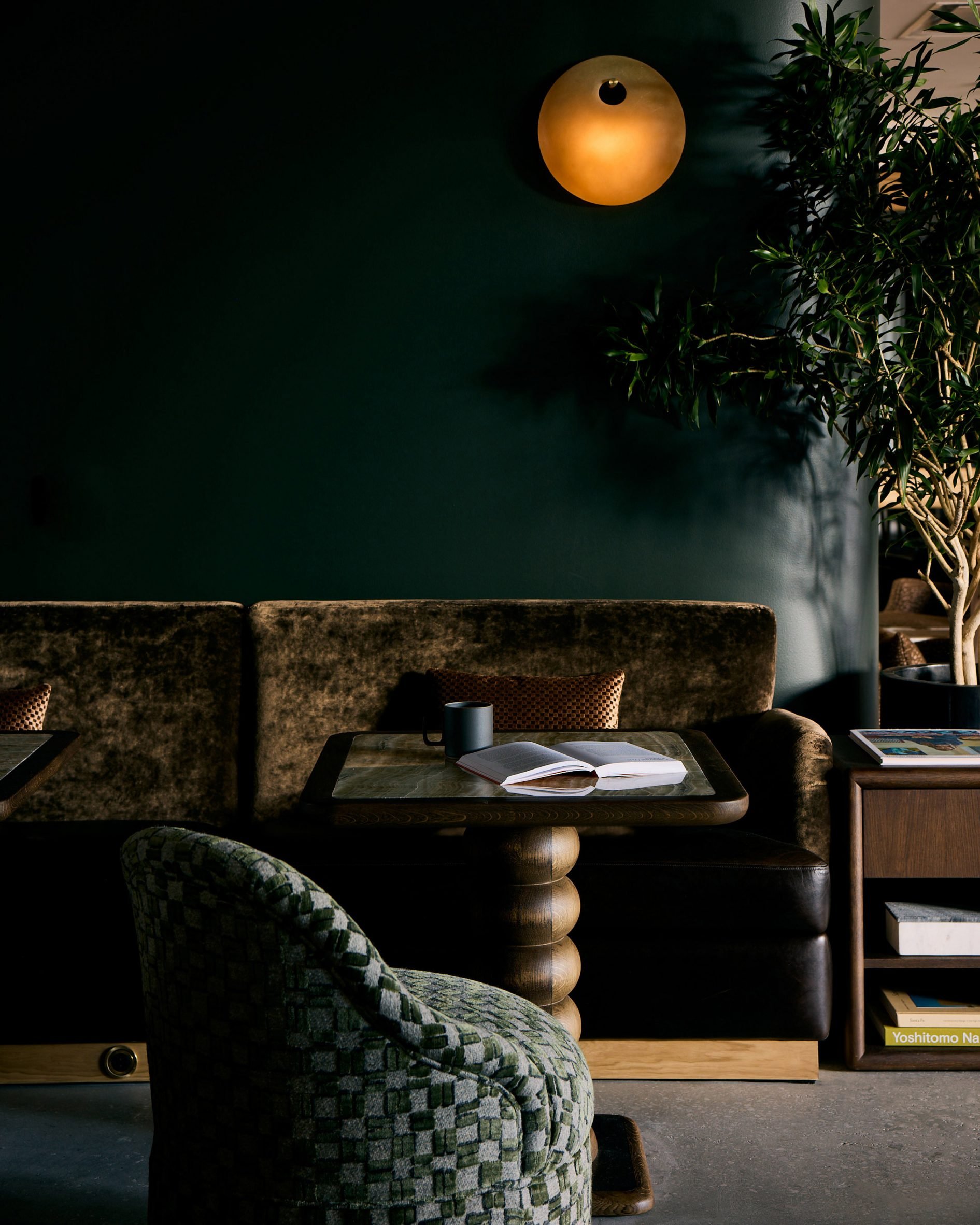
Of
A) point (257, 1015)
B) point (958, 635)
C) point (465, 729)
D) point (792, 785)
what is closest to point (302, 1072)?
point (257, 1015)

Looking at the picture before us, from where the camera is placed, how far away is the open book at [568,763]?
1695mm

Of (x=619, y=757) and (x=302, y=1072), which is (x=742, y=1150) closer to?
A: (x=619, y=757)

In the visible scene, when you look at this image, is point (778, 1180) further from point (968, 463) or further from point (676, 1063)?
point (968, 463)

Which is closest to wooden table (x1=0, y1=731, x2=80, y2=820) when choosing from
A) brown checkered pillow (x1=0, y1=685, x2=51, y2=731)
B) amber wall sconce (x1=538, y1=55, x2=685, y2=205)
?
brown checkered pillow (x1=0, y1=685, x2=51, y2=731)

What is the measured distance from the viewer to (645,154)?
2850mm

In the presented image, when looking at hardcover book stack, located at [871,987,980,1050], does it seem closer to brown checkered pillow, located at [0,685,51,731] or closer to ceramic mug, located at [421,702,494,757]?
ceramic mug, located at [421,702,494,757]

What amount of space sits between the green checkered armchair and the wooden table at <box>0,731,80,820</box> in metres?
0.58

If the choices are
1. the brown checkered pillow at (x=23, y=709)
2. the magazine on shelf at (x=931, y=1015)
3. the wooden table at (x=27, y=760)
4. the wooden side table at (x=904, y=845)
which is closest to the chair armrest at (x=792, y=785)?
the wooden side table at (x=904, y=845)

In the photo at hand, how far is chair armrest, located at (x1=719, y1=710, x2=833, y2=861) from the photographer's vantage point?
2.35m

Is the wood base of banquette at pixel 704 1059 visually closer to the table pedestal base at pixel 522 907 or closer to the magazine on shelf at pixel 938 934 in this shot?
the magazine on shelf at pixel 938 934

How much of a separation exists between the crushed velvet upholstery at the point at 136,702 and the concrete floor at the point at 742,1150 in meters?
0.69

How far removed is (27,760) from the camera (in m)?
2.02

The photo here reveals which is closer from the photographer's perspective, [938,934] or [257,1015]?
[257,1015]

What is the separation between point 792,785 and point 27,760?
1536mm
